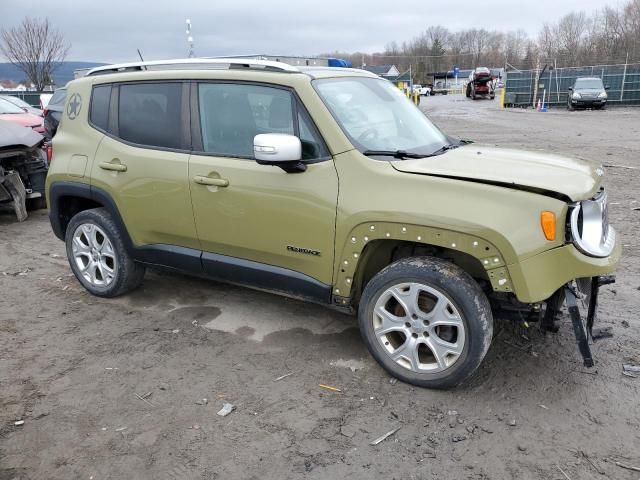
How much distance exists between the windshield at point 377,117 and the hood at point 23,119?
947 cm

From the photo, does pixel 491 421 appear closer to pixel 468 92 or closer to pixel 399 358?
pixel 399 358

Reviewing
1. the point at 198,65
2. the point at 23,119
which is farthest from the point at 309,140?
the point at 23,119

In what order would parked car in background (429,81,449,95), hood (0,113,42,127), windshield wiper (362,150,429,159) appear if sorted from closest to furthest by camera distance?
windshield wiper (362,150,429,159)
hood (0,113,42,127)
parked car in background (429,81,449,95)

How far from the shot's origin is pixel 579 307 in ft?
10.6

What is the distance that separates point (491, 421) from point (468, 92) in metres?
46.8

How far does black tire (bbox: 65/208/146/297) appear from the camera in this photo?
4.64 m

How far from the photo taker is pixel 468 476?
2.64 metres

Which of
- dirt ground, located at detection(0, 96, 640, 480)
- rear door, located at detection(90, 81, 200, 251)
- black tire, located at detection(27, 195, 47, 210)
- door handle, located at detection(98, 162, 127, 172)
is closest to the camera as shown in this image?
dirt ground, located at detection(0, 96, 640, 480)

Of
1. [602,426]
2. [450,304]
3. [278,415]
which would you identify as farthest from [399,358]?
[602,426]

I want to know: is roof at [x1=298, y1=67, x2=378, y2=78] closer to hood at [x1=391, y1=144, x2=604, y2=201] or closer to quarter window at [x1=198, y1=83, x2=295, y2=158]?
quarter window at [x1=198, y1=83, x2=295, y2=158]

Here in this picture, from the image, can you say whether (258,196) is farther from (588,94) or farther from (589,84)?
(589,84)

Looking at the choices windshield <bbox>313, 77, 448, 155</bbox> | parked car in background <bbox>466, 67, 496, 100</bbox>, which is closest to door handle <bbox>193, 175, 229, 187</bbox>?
windshield <bbox>313, 77, 448, 155</bbox>

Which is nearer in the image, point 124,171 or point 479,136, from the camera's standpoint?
point 124,171

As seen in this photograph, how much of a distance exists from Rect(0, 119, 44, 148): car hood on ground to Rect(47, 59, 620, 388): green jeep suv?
344cm
